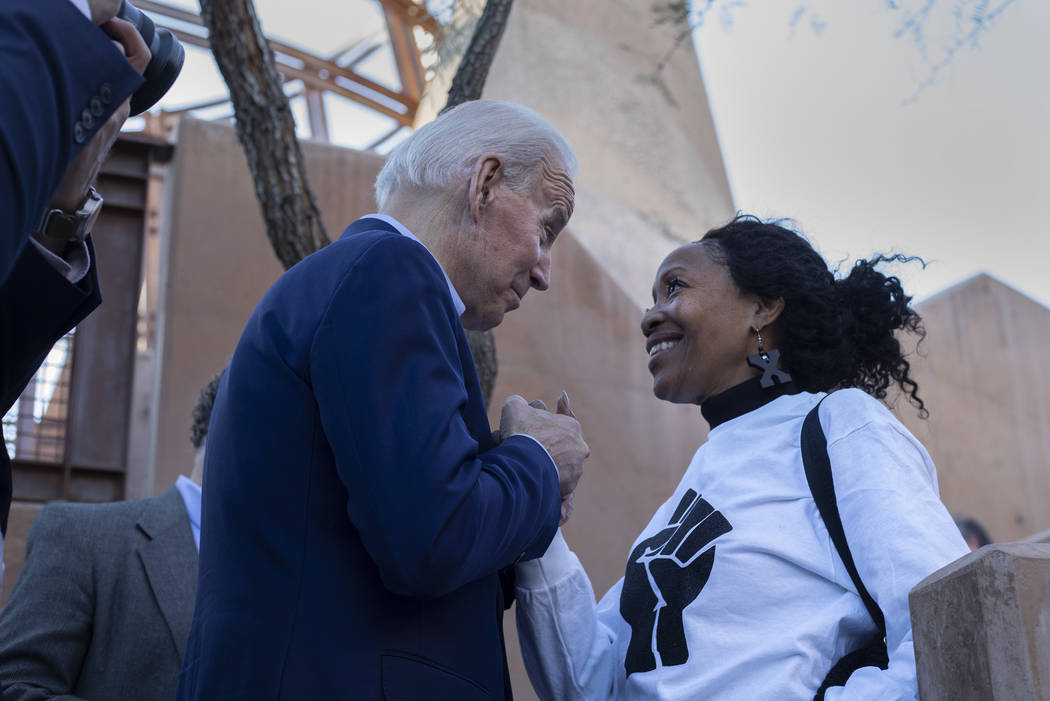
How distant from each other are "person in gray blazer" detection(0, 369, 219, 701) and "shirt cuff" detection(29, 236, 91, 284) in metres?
1.52

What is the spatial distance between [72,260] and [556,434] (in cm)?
82

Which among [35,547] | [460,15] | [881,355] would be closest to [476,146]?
[881,355]

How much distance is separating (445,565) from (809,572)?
79 cm

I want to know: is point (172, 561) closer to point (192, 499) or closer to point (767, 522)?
point (192, 499)

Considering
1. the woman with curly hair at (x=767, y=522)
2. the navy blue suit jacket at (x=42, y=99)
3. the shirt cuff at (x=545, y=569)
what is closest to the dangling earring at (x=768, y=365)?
the woman with curly hair at (x=767, y=522)

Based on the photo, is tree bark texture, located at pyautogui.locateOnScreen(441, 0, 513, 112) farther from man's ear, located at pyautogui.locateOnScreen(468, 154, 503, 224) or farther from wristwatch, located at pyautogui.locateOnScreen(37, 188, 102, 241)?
wristwatch, located at pyautogui.locateOnScreen(37, 188, 102, 241)

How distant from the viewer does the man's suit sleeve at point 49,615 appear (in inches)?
102

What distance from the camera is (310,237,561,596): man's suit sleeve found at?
1.56m

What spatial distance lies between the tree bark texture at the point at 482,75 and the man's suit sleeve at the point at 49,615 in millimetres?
1442

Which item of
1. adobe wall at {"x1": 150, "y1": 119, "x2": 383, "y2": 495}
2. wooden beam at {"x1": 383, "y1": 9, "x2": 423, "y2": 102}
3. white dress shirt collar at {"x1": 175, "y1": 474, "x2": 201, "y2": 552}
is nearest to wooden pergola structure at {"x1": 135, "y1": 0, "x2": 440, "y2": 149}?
wooden beam at {"x1": 383, "y1": 9, "x2": 423, "y2": 102}

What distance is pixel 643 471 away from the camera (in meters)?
6.47

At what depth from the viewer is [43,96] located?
108 cm

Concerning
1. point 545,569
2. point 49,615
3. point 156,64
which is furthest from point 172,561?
point 156,64

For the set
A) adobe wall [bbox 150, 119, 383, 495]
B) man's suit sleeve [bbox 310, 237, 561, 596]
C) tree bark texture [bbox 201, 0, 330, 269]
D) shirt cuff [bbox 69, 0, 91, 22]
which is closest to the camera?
shirt cuff [bbox 69, 0, 91, 22]
